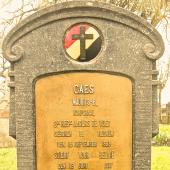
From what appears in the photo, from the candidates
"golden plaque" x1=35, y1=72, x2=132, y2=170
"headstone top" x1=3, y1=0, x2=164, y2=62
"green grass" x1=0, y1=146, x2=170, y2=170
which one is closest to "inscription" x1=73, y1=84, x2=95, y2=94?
"golden plaque" x1=35, y1=72, x2=132, y2=170

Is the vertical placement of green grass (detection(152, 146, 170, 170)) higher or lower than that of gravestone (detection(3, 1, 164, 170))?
lower

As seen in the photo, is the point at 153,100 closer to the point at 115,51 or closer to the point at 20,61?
the point at 115,51

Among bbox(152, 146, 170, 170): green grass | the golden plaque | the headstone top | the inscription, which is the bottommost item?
bbox(152, 146, 170, 170): green grass

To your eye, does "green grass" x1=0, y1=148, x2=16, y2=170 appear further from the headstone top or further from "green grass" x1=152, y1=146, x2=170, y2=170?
the headstone top

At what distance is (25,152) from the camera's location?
4.55 metres

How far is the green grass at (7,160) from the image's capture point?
26.0ft

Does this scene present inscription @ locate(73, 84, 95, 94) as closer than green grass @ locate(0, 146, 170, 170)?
Yes

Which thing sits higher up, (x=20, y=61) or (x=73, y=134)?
(x=20, y=61)

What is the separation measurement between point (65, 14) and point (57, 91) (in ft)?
2.68

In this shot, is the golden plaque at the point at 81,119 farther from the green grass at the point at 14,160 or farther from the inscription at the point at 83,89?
the green grass at the point at 14,160

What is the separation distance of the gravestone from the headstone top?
0.03ft

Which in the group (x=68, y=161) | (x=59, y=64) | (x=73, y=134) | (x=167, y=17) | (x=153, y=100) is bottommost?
(x=68, y=161)

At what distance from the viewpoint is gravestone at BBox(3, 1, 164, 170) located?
14.7ft

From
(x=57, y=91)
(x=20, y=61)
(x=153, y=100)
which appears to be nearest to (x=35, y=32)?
(x=20, y=61)
